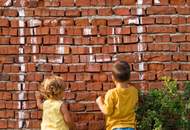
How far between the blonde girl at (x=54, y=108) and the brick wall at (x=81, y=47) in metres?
0.47

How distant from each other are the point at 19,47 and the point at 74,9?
0.84 m

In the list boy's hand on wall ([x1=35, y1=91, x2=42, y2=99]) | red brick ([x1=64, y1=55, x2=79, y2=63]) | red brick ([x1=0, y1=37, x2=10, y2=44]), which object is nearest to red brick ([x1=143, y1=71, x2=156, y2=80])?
red brick ([x1=64, y1=55, x2=79, y2=63])

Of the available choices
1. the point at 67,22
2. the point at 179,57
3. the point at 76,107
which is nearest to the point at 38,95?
the point at 76,107

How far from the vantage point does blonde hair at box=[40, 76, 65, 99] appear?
6180 mm

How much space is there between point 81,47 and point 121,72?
82 cm

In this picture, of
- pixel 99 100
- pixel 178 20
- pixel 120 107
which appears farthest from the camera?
pixel 178 20

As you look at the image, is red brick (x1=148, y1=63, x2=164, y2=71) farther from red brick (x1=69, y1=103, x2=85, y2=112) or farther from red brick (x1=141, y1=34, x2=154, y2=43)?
red brick (x1=69, y1=103, x2=85, y2=112)

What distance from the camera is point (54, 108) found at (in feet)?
20.3

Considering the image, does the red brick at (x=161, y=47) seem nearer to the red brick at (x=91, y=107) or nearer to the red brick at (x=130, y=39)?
the red brick at (x=130, y=39)

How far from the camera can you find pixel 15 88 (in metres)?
6.71

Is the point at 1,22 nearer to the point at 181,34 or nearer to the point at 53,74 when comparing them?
the point at 53,74

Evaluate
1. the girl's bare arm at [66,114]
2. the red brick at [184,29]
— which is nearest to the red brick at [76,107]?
the girl's bare arm at [66,114]

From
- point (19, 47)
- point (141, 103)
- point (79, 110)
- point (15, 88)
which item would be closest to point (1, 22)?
point (19, 47)

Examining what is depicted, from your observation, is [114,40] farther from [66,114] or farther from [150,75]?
[66,114]
